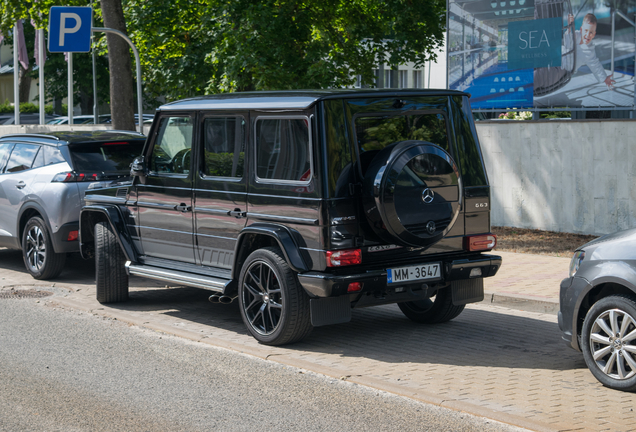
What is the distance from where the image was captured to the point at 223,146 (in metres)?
7.46

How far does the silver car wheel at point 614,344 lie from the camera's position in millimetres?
5535

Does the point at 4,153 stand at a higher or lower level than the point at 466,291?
higher

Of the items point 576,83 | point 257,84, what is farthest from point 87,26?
point 576,83

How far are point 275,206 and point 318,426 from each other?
7.72ft

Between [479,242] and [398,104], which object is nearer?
[398,104]

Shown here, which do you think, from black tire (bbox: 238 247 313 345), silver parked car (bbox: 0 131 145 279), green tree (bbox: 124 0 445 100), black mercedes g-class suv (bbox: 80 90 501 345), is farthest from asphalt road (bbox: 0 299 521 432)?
green tree (bbox: 124 0 445 100)

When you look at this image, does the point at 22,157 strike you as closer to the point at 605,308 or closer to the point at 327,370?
the point at 327,370

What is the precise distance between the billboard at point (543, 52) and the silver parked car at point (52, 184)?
6586 millimetres

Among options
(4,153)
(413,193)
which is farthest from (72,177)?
(413,193)

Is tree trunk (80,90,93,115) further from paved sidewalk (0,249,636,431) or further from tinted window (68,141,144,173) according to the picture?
paved sidewalk (0,249,636,431)

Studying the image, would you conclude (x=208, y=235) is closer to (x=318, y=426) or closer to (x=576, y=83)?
(x=318, y=426)

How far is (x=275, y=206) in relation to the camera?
22.5 feet

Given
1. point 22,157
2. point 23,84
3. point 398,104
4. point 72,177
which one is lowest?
point 72,177

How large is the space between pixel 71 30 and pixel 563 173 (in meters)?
8.94
